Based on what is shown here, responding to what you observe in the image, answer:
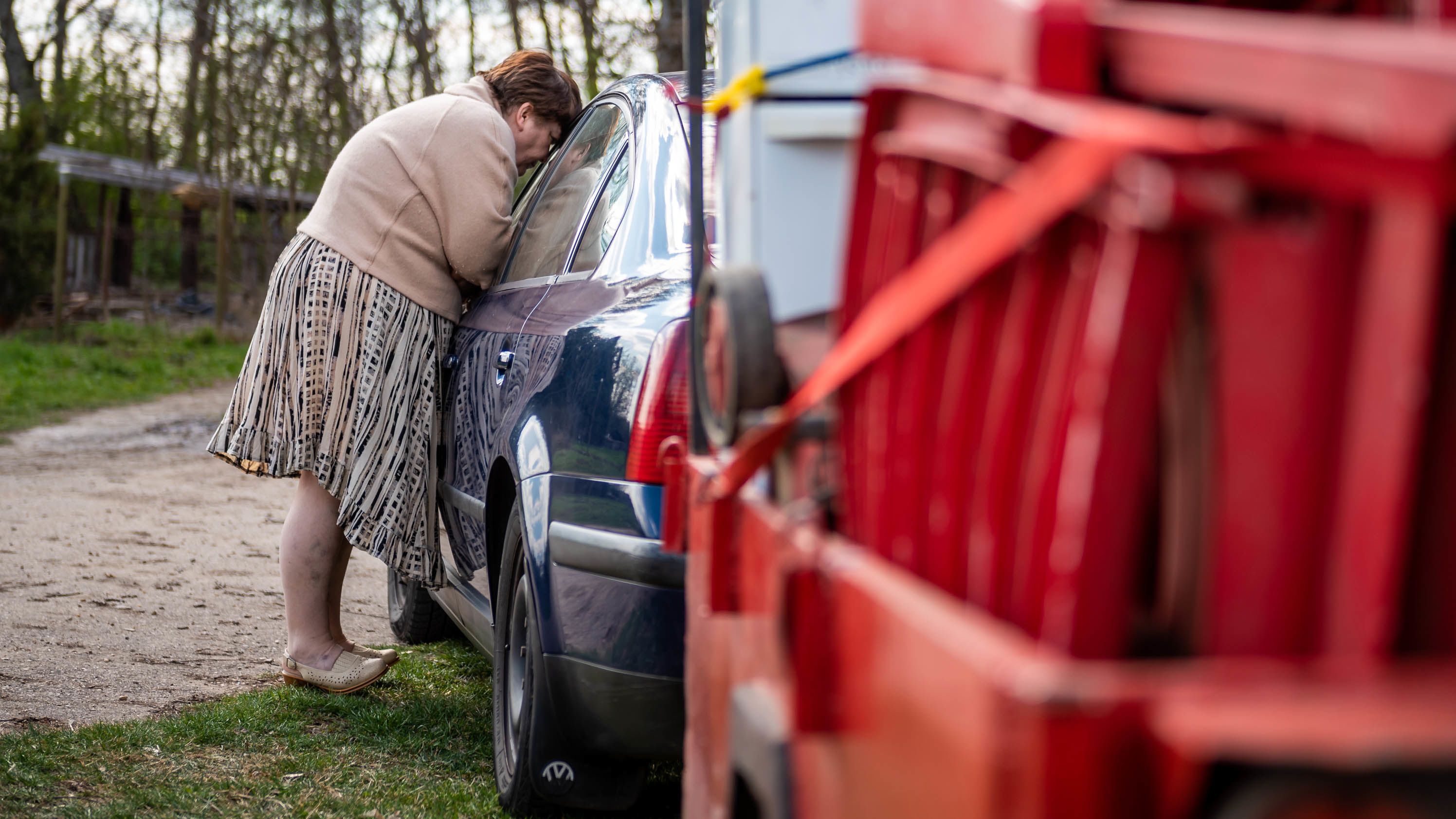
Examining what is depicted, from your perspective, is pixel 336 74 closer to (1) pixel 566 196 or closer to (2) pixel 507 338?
(1) pixel 566 196

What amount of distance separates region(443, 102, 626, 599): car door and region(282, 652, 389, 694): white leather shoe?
43 centimetres

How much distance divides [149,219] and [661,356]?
83.8 ft

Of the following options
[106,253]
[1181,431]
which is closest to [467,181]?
[1181,431]

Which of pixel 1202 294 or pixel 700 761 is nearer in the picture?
pixel 1202 294

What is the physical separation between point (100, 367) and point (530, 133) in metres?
14.0

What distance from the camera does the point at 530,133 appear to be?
→ 457cm

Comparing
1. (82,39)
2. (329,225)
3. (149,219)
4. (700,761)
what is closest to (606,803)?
(700,761)

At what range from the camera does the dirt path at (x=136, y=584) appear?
4.45 m

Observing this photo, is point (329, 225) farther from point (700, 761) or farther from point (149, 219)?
point (149, 219)

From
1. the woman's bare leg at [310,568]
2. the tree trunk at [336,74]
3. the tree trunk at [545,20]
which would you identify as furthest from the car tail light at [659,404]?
the tree trunk at [336,74]

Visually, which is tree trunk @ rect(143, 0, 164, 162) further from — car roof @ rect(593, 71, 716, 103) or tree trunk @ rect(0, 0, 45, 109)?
car roof @ rect(593, 71, 716, 103)

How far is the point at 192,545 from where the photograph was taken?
279 inches

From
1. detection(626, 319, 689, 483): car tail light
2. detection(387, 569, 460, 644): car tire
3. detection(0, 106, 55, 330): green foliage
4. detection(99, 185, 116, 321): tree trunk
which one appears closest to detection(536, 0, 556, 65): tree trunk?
detection(0, 106, 55, 330): green foliage

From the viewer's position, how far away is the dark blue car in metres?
2.71
